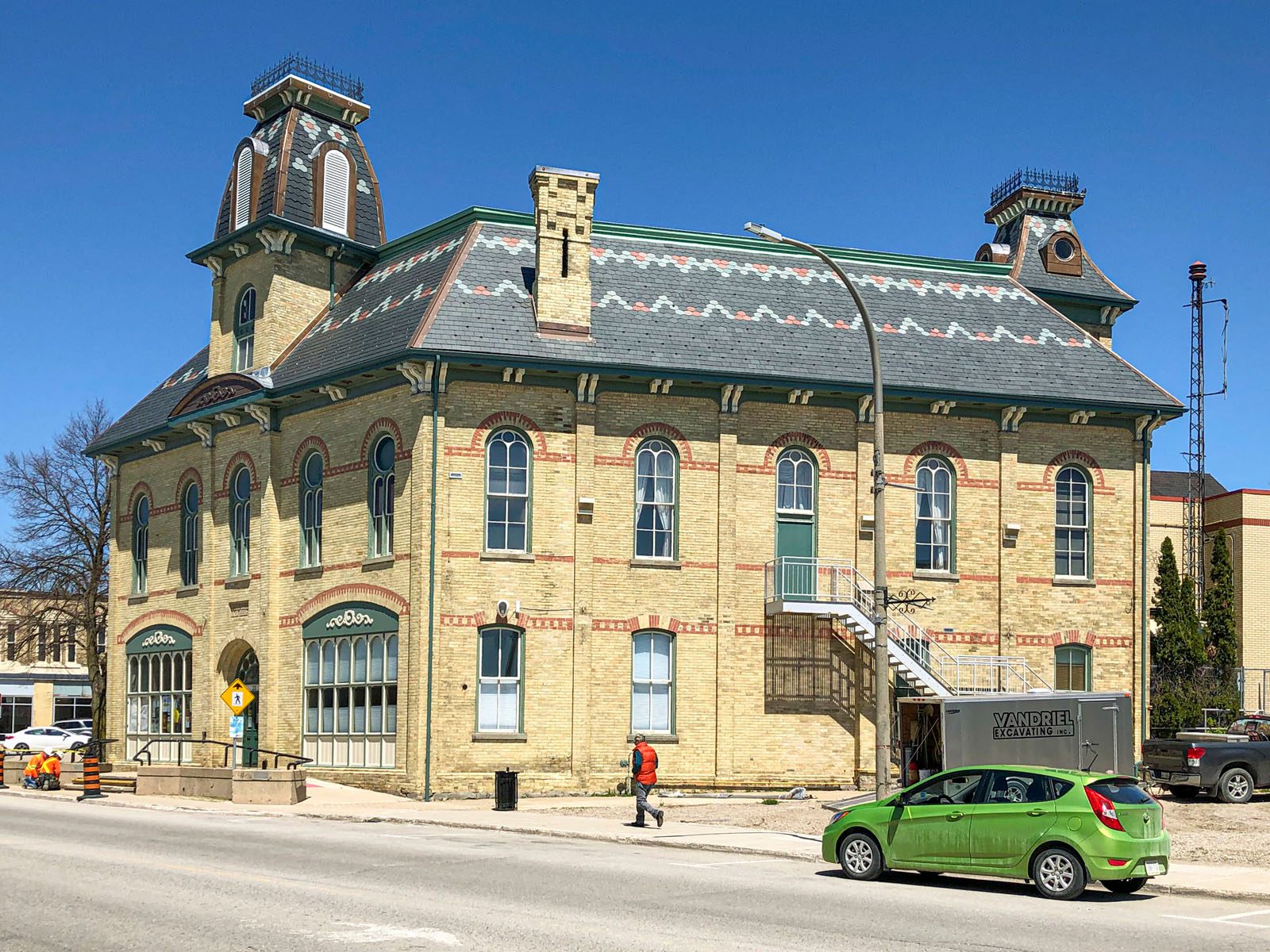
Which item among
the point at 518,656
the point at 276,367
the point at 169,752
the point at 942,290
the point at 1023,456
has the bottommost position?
the point at 169,752

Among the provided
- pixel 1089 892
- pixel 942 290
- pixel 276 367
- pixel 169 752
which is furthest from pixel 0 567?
pixel 1089 892

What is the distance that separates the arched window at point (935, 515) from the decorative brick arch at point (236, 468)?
16.0 m

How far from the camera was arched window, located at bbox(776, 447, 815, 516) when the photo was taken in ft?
109

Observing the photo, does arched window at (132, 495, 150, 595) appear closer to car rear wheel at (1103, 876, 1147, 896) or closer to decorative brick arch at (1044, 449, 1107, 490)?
decorative brick arch at (1044, 449, 1107, 490)

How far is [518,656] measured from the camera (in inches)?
1228

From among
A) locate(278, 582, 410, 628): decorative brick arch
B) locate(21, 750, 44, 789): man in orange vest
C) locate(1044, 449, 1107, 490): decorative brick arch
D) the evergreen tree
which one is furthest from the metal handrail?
the evergreen tree

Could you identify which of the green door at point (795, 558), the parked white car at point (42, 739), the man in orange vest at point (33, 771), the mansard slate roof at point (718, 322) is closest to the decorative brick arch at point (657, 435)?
the mansard slate roof at point (718, 322)

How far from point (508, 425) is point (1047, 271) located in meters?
17.1

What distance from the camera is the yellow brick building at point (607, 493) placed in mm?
31203

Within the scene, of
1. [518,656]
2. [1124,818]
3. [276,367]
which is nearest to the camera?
[1124,818]

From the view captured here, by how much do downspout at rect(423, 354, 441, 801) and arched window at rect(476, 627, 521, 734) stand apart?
1.07 metres

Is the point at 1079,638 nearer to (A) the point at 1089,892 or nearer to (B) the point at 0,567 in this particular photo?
(A) the point at 1089,892

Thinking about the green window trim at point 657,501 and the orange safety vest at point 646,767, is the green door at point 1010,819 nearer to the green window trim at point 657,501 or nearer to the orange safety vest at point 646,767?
the orange safety vest at point 646,767

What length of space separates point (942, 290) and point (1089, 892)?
78.4 ft
